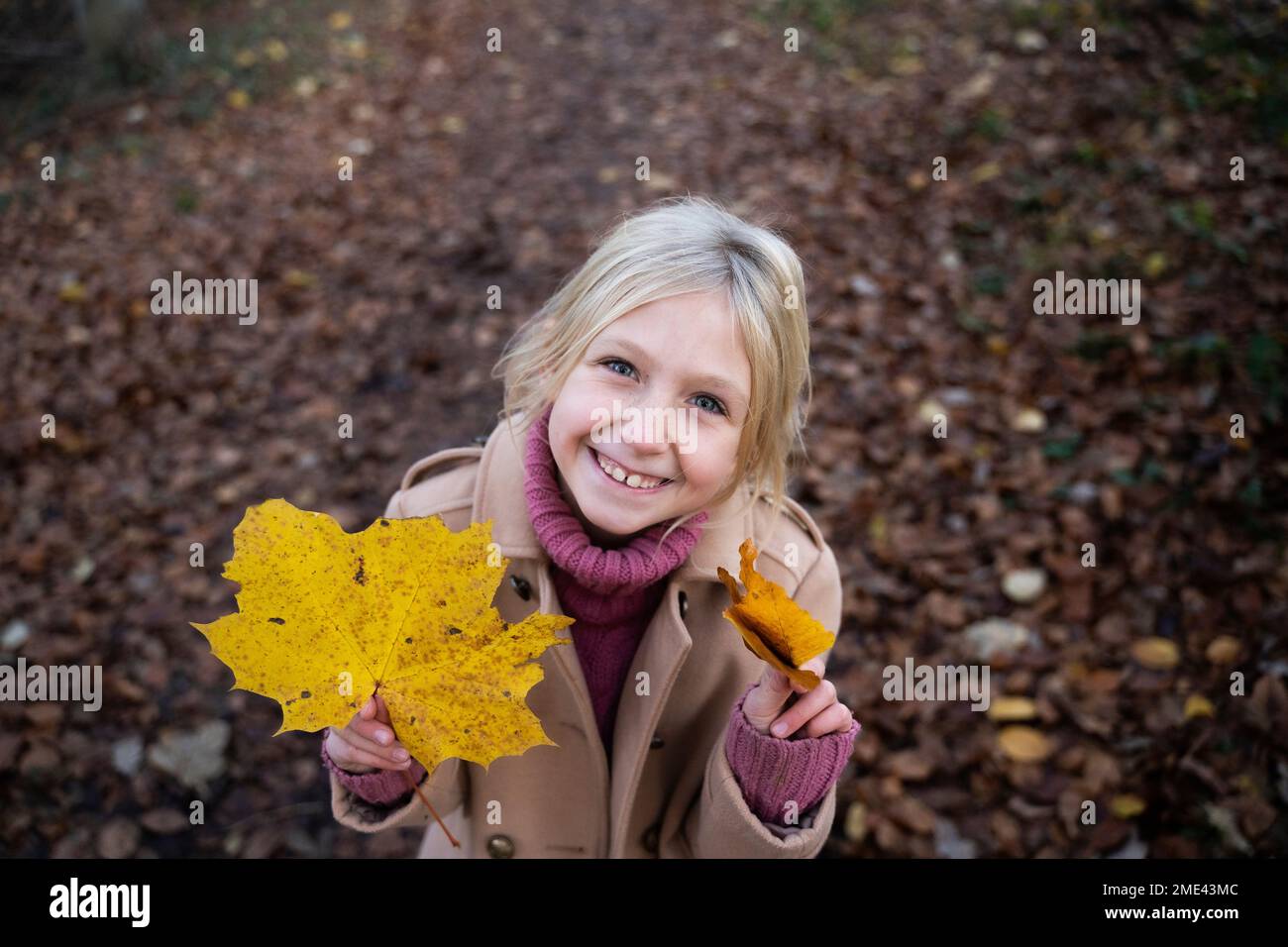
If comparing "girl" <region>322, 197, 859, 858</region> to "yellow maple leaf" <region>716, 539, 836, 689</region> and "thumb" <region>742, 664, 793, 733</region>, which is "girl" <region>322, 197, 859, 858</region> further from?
"yellow maple leaf" <region>716, 539, 836, 689</region>

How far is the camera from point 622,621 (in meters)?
1.59

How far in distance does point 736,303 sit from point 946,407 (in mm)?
2208

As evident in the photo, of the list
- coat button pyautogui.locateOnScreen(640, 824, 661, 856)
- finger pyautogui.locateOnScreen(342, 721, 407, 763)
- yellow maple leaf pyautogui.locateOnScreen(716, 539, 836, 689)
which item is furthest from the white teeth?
coat button pyautogui.locateOnScreen(640, 824, 661, 856)

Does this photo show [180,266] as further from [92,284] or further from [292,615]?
[292,615]

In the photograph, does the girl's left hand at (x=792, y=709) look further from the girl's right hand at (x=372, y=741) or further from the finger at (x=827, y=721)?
the girl's right hand at (x=372, y=741)

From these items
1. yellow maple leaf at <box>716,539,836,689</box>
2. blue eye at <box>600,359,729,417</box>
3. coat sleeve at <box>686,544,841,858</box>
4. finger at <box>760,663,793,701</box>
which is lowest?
coat sleeve at <box>686,544,841,858</box>

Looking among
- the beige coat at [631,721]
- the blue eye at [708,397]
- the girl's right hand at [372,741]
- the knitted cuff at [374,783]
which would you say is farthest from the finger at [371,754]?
the blue eye at [708,397]

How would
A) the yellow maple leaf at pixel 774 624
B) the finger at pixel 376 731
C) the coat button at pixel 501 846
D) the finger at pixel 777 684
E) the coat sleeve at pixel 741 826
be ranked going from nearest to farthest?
the yellow maple leaf at pixel 774 624 → the finger at pixel 376 731 → the finger at pixel 777 684 → the coat sleeve at pixel 741 826 → the coat button at pixel 501 846

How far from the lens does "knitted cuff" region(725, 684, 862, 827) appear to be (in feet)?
4.41

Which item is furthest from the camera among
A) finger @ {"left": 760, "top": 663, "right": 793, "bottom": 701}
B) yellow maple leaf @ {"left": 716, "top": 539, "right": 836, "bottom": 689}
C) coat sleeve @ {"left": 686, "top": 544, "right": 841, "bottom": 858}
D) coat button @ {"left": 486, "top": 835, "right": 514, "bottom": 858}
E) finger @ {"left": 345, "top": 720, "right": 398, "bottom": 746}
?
coat button @ {"left": 486, "top": 835, "right": 514, "bottom": 858}

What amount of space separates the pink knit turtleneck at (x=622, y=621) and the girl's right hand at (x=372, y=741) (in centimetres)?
14

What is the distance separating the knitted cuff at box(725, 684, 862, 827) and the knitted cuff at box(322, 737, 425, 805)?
54cm

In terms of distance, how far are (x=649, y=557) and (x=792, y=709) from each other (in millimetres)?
336

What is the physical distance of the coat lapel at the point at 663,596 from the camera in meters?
1.47
